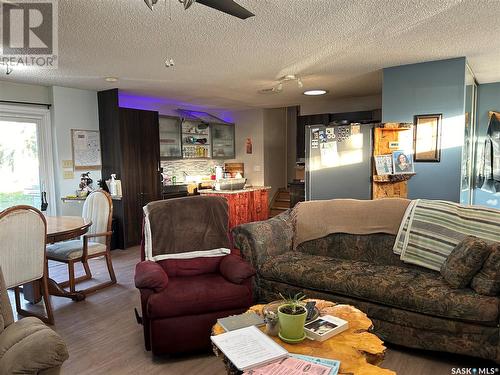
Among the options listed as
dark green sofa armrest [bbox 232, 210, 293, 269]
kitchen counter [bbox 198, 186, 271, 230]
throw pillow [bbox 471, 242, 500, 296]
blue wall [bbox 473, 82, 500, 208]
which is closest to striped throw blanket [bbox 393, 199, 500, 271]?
throw pillow [bbox 471, 242, 500, 296]

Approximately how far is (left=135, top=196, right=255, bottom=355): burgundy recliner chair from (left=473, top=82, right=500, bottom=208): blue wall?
478cm

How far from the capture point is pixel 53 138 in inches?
201

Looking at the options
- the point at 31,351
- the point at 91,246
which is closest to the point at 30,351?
the point at 31,351

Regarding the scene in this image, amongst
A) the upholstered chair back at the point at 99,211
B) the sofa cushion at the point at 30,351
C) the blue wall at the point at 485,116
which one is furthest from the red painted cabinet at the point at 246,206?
the sofa cushion at the point at 30,351

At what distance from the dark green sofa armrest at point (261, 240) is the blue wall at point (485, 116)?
161 inches

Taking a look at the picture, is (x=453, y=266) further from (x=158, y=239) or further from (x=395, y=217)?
(x=158, y=239)

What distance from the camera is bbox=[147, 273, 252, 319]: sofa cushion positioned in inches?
90.3

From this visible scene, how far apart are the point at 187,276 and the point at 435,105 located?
3.48 meters

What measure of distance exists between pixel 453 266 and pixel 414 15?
1.93 meters

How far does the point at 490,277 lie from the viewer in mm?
2191

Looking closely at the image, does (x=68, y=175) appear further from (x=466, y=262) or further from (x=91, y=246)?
(x=466, y=262)
